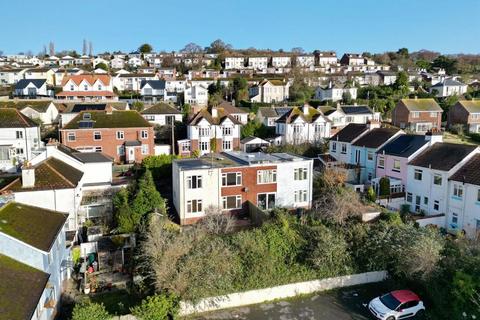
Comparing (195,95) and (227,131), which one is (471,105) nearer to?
(227,131)

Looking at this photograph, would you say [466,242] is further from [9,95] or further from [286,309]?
[9,95]

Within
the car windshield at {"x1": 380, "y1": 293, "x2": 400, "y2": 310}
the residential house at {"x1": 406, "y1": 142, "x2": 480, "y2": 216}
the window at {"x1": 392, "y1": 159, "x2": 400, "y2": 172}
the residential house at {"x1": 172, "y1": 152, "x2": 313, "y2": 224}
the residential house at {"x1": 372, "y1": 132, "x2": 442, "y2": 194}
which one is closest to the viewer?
the car windshield at {"x1": 380, "y1": 293, "x2": 400, "y2": 310}

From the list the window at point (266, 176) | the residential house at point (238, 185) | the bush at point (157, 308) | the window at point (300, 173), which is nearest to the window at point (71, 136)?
the residential house at point (238, 185)

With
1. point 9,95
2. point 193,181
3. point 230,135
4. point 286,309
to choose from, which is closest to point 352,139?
point 230,135

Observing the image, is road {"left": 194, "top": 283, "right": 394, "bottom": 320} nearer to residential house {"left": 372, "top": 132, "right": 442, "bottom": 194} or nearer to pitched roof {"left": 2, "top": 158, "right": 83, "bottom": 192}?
pitched roof {"left": 2, "top": 158, "right": 83, "bottom": 192}

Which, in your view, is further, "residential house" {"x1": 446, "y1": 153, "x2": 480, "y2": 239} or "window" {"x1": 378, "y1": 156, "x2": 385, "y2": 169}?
"window" {"x1": 378, "y1": 156, "x2": 385, "y2": 169}

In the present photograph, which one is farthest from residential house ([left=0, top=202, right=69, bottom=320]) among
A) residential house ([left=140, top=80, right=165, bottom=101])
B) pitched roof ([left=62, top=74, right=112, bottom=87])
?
residential house ([left=140, top=80, right=165, bottom=101])

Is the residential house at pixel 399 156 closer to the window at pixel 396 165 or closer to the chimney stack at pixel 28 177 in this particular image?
the window at pixel 396 165

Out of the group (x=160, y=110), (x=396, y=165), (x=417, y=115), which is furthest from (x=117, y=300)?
(x=417, y=115)
